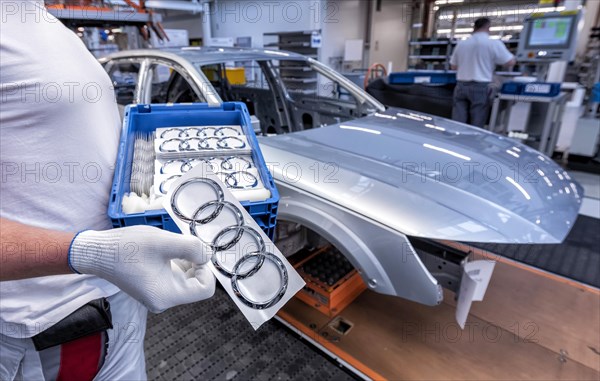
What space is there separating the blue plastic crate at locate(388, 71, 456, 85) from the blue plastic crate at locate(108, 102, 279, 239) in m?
5.73

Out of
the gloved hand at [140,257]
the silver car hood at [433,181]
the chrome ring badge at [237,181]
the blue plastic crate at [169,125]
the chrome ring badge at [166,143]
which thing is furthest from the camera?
the silver car hood at [433,181]

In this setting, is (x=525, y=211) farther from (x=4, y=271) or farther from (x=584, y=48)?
(x=584, y=48)

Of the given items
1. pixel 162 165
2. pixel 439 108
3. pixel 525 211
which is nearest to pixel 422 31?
Result: pixel 439 108

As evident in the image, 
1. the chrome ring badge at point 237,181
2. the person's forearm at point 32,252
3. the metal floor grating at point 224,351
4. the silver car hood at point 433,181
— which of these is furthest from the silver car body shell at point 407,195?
the person's forearm at point 32,252

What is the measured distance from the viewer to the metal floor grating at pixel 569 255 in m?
2.63

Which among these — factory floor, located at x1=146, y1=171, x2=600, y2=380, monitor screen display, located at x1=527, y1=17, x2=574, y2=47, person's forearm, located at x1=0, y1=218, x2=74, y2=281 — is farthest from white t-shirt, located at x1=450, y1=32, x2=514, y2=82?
person's forearm, located at x1=0, y1=218, x2=74, y2=281

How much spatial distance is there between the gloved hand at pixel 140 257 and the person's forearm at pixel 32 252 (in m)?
0.03

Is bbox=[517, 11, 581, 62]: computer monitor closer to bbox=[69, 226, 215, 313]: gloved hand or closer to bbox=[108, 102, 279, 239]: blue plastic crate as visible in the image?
bbox=[108, 102, 279, 239]: blue plastic crate

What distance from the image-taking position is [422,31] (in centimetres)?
1161

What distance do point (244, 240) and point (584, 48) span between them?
11059 millimetres

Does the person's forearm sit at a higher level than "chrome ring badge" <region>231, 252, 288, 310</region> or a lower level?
higher

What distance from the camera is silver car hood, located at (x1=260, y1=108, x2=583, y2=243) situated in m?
1.46

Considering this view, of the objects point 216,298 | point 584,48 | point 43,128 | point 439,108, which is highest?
point 584,48

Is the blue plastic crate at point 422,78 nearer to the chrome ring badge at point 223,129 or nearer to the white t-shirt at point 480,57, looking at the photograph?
the white t-shirt at point 480,57
